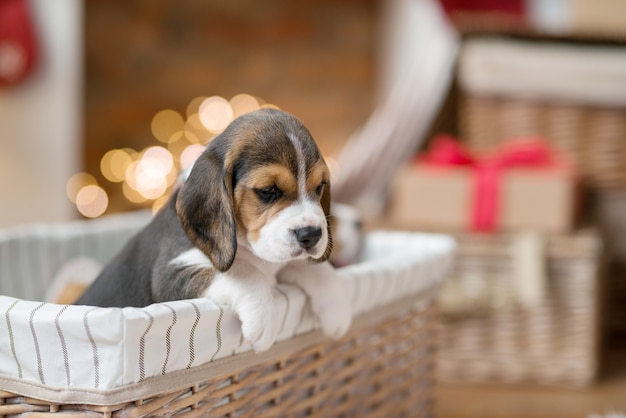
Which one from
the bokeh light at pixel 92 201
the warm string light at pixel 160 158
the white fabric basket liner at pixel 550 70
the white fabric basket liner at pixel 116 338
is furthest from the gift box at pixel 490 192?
the bokeh light at pixel 92 201

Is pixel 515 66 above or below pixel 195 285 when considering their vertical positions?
above

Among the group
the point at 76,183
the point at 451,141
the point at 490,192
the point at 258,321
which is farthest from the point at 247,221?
the point at 76,183

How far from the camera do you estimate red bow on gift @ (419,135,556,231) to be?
89.2 inches

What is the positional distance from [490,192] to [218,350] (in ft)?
4.31

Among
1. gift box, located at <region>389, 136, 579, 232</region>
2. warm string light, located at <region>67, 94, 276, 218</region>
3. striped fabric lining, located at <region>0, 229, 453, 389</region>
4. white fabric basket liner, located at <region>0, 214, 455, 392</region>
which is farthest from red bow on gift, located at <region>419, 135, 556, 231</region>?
striped fabric lining, located at <region>0, 229, 453, 389</region>

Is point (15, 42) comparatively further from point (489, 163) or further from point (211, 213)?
point (211, 213)

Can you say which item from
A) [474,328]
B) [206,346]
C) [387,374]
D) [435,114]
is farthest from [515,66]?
[206,346]

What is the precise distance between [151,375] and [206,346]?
0.09 meters

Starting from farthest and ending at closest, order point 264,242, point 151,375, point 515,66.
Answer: point 515,66 < point 264,242 < point 151,375

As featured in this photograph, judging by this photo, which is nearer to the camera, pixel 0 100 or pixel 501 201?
pixel 501 201

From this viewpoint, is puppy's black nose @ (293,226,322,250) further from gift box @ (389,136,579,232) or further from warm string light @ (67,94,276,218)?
warm string light @ (67,94,276,218)

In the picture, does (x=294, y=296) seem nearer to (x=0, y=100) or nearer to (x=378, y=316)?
(x=378, y=316)

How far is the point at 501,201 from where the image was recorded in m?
2.28

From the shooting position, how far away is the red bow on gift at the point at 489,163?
2.27m
